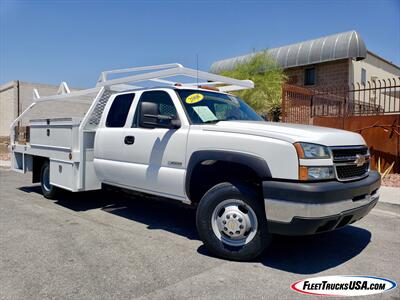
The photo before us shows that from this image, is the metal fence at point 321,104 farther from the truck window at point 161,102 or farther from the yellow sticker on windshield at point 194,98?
the truck window at point 161,102

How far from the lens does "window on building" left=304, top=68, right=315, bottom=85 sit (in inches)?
854

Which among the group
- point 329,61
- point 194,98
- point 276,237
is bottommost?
point 276,237

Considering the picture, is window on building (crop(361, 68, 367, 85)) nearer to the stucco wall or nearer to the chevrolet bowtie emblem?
the stucco wall

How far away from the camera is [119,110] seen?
5.68 m

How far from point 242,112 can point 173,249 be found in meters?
2.23

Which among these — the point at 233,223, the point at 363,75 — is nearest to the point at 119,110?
the point at 233,223

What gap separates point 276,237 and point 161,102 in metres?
2.48

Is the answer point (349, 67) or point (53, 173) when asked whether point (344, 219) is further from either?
point (349, 67)

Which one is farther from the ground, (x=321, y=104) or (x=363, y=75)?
(x=363, y=75)

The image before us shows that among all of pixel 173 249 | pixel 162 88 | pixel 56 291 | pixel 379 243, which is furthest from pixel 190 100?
pixel 379 243

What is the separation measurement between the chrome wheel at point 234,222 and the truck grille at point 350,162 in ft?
3.36

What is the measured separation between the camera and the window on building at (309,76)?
21.7m

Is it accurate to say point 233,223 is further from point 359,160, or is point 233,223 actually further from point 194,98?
point 194,98

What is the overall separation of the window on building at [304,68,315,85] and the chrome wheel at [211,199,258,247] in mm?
19297
